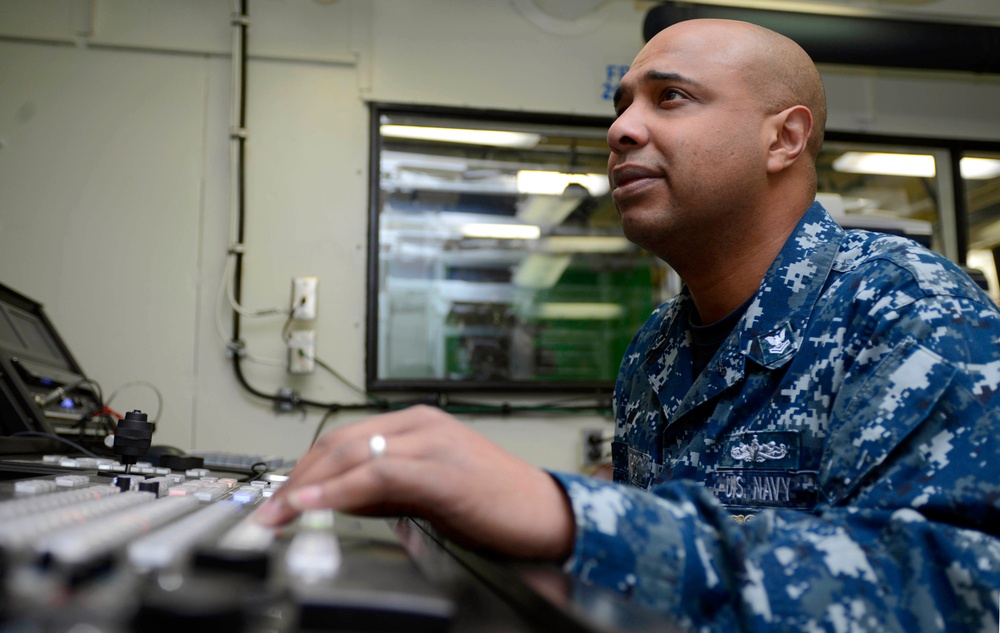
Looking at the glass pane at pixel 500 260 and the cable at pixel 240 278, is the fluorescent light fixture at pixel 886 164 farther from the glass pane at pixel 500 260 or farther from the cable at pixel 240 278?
the cable at pixel 240 278

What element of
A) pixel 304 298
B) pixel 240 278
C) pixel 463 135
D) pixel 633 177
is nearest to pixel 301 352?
pixel 304 298

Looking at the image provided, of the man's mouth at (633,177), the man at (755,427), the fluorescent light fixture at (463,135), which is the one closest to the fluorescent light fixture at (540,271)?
the fluorescent light fixture at (463,135)

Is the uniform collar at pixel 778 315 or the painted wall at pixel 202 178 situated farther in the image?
the painted wall at pixel 202 178

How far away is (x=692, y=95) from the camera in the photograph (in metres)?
1.24

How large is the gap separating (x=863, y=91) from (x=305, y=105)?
6.85ft

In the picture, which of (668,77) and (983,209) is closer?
(668,77)

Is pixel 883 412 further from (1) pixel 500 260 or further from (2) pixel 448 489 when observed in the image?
(1) pixel 500 260

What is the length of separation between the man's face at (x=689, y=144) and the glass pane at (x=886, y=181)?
1.94 metres

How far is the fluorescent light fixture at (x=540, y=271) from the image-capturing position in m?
2.72

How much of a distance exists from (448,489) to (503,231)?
2268 mm

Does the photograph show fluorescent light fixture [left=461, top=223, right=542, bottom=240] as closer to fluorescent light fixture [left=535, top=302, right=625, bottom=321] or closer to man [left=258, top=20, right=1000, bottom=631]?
fluorescent light fixture [left=535, top=302, right=625, bottom=321]

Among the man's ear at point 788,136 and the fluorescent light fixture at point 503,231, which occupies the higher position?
the fluorescent light fixture at point 503,231

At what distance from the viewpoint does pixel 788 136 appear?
125cm

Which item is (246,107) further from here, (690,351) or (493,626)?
(493,626)
